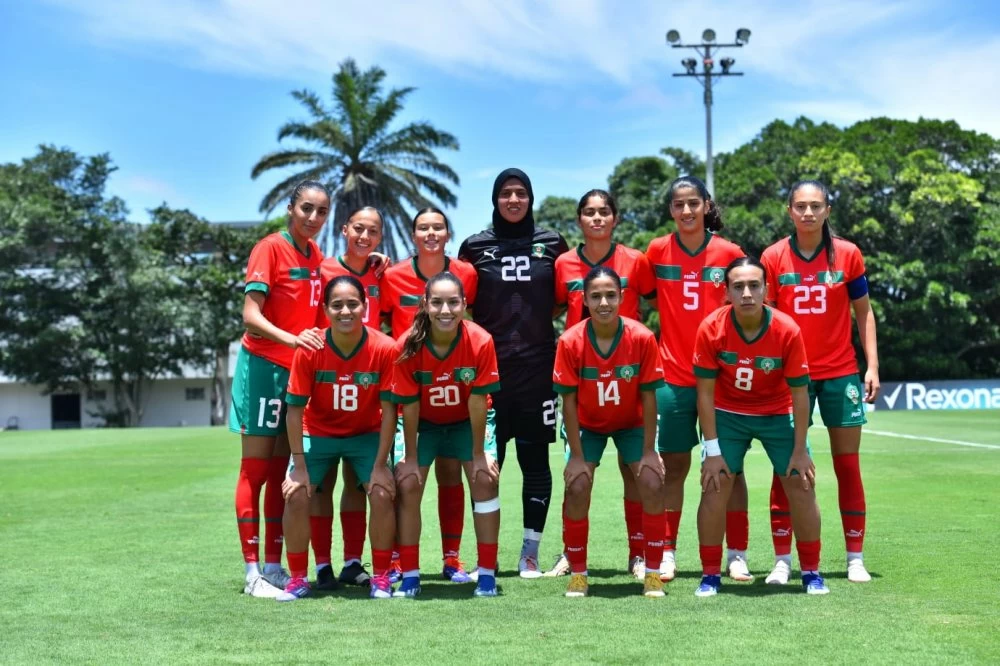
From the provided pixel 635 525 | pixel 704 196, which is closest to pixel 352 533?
pixel 635 525

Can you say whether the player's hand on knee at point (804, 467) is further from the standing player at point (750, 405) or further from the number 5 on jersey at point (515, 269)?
the number 5 on jersey at point (515, 269)

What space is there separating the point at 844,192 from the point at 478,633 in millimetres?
35718

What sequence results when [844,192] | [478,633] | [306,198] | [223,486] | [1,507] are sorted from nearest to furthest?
[478,633], [306,198], [1,507], [223,486], [844,192]

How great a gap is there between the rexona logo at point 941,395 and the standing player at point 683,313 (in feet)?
98.8

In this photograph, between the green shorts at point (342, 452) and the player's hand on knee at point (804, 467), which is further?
the green shorts at point (342, 452)

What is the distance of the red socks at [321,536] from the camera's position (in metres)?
6.53

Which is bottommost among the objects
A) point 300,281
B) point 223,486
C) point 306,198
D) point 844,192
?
point 223,486

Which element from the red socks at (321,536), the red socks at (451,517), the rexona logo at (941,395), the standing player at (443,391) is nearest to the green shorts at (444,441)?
the standing player at (443,391)

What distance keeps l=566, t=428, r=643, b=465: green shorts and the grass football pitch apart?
741mm

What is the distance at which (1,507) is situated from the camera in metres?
11.2

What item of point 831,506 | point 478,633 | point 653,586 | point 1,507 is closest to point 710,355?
point 653,586

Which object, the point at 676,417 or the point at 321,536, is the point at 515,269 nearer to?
the point at 676,417

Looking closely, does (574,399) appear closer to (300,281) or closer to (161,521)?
(300,281)

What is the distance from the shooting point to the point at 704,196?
6.57m
